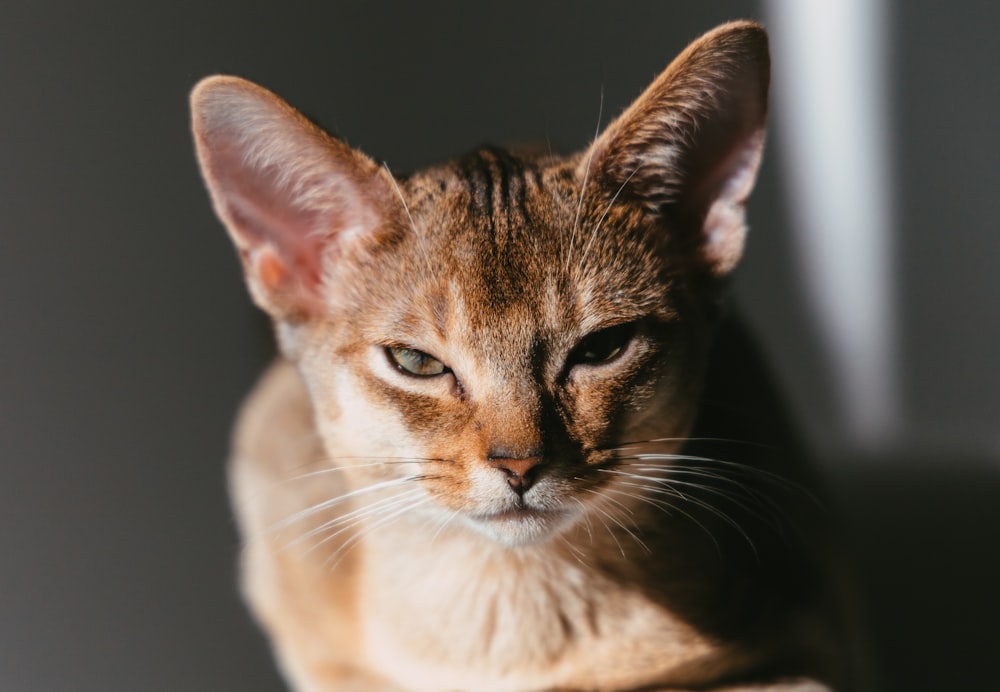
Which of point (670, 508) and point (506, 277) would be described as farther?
point (670, 508)

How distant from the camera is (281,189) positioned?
1.20 metres

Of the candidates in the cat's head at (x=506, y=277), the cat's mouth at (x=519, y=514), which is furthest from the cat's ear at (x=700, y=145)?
the cat's mouth at (x=519, y=514)

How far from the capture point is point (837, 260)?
2.30 m

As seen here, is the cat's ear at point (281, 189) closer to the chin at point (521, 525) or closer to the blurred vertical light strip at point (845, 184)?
the chin at point (521, 525)

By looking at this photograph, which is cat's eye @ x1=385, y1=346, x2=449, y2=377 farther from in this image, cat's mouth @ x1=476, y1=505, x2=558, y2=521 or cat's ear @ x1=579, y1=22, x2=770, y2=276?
cat's ear @ x1=579, y1=22, x2=770, y2=276

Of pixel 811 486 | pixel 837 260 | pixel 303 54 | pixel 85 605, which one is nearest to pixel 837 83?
pixel 837 260

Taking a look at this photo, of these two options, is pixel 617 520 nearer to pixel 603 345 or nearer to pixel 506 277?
pixel 603 345

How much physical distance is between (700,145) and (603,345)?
0.27 metres

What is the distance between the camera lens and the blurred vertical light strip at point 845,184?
2.15 m

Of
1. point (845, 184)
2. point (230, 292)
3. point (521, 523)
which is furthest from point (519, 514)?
point (845, 184)

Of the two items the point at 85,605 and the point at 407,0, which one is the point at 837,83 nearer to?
the point at 407,0

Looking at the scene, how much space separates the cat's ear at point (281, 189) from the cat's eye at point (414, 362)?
0.49 feet

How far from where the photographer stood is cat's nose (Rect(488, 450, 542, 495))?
1053 mm

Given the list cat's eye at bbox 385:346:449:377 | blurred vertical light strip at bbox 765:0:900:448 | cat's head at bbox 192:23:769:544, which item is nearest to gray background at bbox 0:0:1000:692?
blurred vertical light strip at bbox 765:0:900:448
